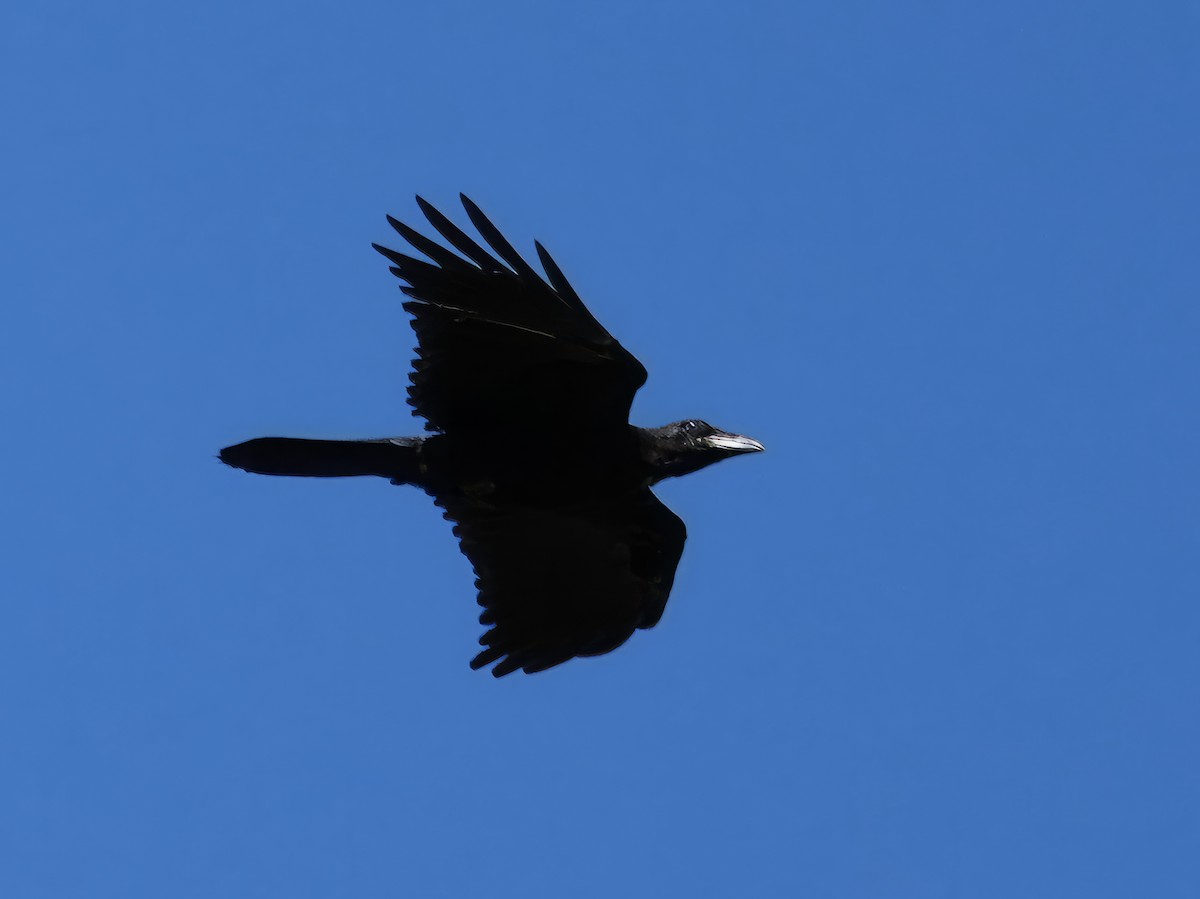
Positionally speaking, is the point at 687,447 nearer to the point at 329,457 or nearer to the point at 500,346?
the point at 500,346

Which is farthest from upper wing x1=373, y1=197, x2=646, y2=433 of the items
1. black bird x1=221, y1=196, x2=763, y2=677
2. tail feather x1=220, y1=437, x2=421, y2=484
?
tail feather x1=220, y1=437, x2=421, y2=484

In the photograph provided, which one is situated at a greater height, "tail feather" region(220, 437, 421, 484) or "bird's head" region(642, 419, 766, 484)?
"bird's head" region(642, 419, 766, 484)

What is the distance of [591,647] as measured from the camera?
972cm

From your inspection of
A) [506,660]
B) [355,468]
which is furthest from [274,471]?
[506,660]

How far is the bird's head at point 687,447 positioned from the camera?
9.24 meters

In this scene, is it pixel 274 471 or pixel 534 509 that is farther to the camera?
pixel 534 509

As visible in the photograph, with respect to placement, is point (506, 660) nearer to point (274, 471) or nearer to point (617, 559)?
point (617, 559)

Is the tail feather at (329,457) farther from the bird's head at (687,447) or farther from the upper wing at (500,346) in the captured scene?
the bird's head at (687,447)

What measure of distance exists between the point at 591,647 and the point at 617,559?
53 cm

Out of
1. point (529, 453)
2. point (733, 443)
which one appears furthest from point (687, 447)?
point (529, 453)

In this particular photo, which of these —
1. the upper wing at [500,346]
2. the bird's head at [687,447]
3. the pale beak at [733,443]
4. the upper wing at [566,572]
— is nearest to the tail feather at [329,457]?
the upper wing at [500,346]

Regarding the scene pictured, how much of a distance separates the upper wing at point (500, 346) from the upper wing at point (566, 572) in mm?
651

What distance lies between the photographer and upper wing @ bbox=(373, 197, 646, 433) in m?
8.53

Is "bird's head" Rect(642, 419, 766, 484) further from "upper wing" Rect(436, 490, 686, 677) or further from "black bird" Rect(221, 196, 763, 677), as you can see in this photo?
"upper wing" Rect(436, 490, 686, 677)
